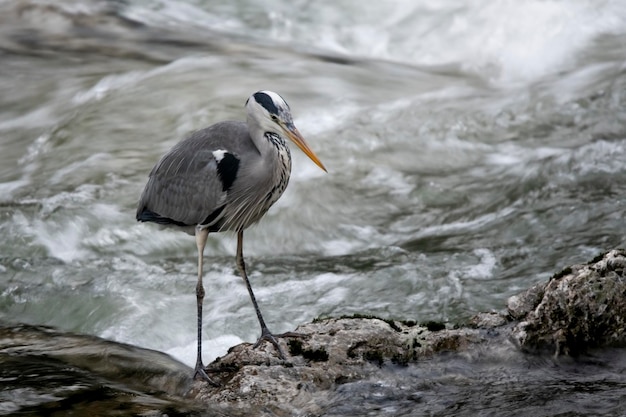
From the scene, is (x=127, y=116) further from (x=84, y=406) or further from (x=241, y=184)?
(x=84, y=406)

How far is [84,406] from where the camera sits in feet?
13.4

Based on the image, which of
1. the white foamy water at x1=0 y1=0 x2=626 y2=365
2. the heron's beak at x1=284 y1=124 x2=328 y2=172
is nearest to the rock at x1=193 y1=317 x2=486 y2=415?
the heron's beak at x1=284 y1=124 x2=328 y2=172

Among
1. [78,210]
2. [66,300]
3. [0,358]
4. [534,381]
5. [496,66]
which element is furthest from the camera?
[496,66]

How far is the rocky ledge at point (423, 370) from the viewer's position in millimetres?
3926

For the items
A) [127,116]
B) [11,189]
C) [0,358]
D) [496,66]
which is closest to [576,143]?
[496,66]

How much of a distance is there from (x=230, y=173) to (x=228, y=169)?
0.02 m

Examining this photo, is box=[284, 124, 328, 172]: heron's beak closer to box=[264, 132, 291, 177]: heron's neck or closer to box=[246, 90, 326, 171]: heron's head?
box=[246, 90, 326, 171]: heron's head


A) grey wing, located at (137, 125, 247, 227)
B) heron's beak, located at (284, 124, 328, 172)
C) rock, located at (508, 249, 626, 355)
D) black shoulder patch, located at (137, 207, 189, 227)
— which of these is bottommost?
rock, located at (508, 249, 626, 355)

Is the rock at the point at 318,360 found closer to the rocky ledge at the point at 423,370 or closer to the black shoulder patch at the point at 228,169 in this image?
the rocky ledge at the point at 423,370

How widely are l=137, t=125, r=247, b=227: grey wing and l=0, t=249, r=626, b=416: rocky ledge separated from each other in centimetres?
99

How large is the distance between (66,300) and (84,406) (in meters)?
2.73

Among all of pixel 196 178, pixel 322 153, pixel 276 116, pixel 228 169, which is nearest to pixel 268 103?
pixel 276 116

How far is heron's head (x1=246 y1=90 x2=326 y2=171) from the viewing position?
15.3 ft

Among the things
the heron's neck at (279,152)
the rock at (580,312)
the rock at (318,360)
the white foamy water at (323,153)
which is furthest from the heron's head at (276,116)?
the white foamy water at (323,153)
